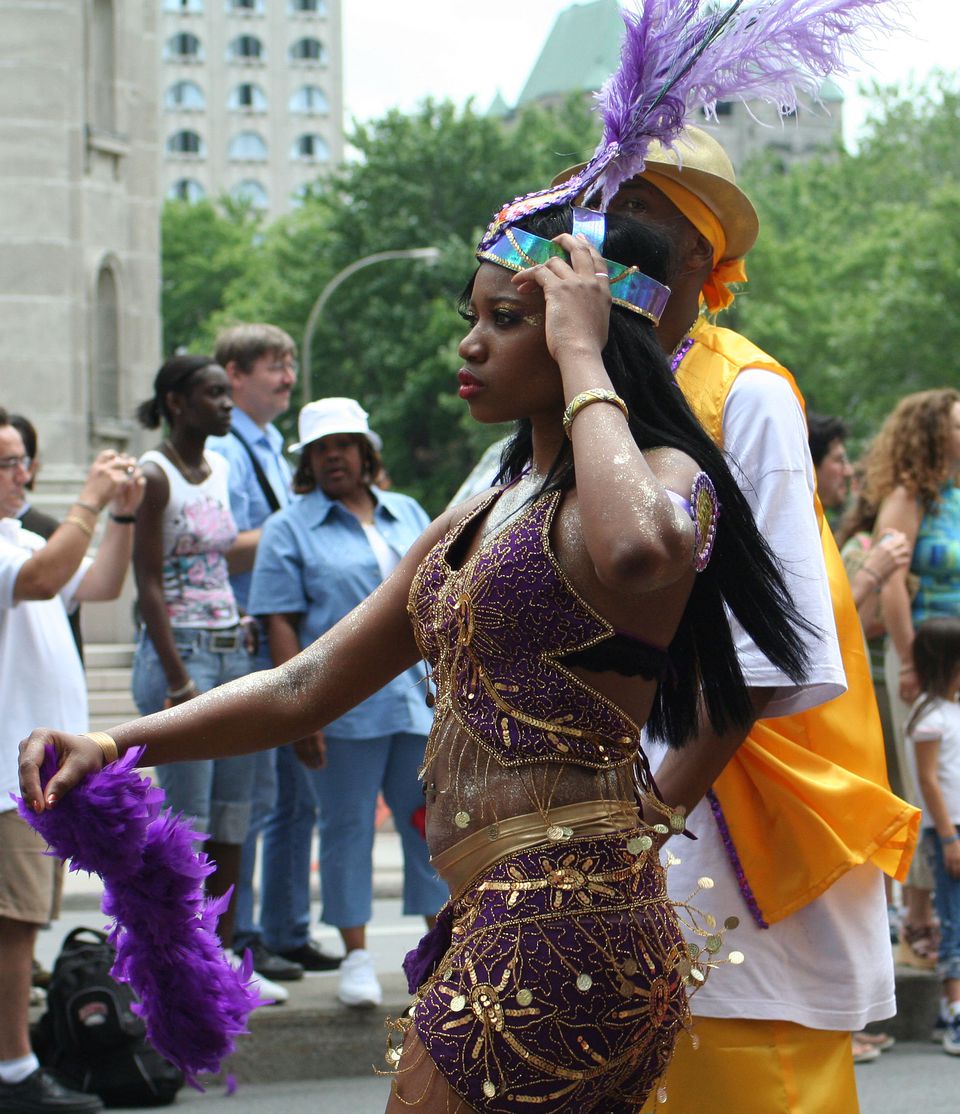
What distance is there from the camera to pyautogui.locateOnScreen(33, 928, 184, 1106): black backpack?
5.54 m

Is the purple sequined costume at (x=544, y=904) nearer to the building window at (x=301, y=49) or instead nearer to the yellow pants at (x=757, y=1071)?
the yellow pants at (x=757, y=1071)

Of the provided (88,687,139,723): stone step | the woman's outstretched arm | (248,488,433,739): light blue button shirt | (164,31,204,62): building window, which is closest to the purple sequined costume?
A: the woman's outstretched arm

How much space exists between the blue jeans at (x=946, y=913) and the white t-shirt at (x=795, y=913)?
3396mm

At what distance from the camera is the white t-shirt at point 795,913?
3.06 metres

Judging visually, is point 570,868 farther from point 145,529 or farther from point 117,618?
point 117,618

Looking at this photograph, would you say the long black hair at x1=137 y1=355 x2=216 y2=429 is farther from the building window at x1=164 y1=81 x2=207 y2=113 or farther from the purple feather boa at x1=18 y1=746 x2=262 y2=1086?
the building window at x1=164 y1=81 x2=207 y2=113

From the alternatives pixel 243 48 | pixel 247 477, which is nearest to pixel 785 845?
pixel 247 477

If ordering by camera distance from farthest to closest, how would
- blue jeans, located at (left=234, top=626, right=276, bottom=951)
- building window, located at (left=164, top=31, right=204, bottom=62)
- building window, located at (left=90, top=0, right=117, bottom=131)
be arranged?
building window, located at (left=164, top=31, right=204, bottom=62)
building window, located at (left=90, top=0, right=117, bottom=131)
blue jeans, located at (left=234, top=626, right=276, bottom=951)

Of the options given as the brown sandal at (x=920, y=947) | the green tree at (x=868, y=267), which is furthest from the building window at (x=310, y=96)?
the brown sandal at (x=920, y=947)

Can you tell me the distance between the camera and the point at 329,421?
655 cm

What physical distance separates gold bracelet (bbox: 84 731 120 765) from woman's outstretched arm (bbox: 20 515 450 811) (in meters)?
0.03

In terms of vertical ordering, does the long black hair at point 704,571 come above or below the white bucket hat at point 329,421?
below

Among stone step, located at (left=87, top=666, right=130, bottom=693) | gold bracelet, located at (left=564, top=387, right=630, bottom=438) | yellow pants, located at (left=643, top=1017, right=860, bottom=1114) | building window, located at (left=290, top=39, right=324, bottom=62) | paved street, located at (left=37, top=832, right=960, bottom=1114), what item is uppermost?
building window, located at (left=290, top=39, right=324, bottom=62)

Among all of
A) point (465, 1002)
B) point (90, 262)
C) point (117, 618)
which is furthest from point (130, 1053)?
Result: point (90, 262)
